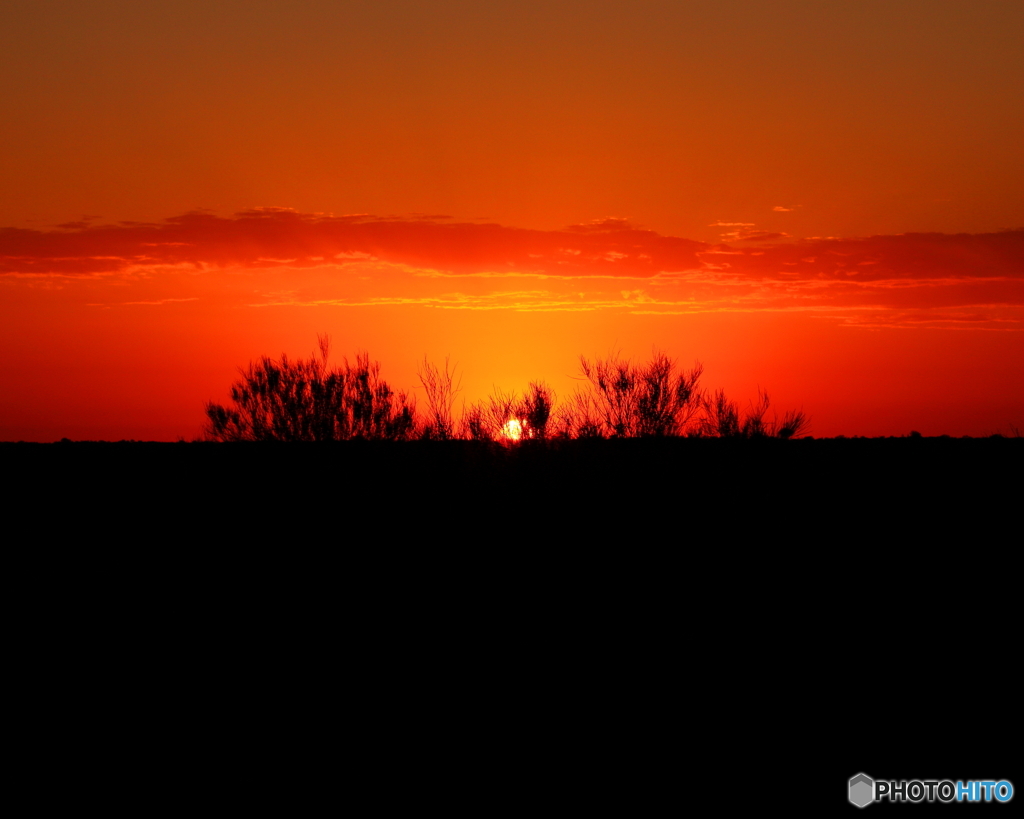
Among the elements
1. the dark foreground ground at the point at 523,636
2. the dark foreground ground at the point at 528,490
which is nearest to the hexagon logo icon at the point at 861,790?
the dark foreground ground at the point at 523,636

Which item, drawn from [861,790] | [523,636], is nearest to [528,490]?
[523,636]

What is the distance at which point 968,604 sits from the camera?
35.1 feet

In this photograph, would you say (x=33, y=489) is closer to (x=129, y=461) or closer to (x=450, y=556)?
(x=129, y=461)

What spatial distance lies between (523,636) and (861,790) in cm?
415

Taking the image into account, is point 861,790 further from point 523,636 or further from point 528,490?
point 528,490

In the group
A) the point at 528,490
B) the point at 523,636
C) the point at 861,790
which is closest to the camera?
Answer: the point at 861,790

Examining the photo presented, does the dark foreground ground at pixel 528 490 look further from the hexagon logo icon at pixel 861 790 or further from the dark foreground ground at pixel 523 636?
the hexagon logo icon at pixel 861 790

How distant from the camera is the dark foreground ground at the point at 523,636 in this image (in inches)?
255

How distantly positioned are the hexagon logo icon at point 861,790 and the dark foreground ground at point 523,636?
0.09 metres

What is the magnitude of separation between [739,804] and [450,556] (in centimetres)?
748

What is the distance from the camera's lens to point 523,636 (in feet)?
31.5

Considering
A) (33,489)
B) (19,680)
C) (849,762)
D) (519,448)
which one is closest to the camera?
(849,762)

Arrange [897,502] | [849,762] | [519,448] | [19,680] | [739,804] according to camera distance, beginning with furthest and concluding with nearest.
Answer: [519,448] → [897,502] → [19,680] → [849,762] → [739,804]

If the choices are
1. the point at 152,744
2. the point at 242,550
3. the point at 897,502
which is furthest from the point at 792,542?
the point at 152,744
